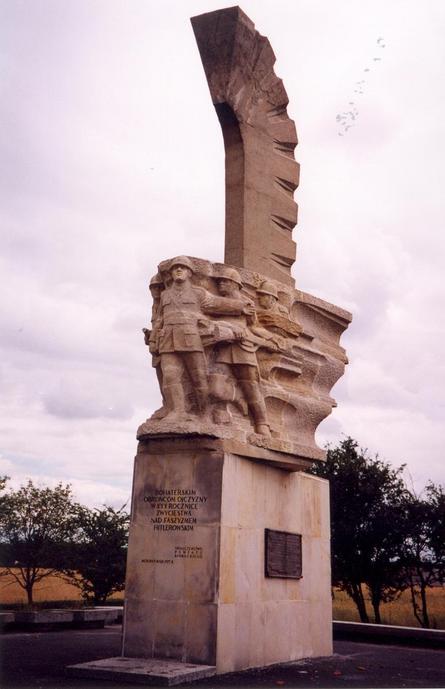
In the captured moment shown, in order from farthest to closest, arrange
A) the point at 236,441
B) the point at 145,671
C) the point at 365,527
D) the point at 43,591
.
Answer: the point at 43,591, the point at 365,527, the point at 236,441, the point at 145,671

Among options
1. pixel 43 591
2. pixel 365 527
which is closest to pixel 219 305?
pixel 365 527

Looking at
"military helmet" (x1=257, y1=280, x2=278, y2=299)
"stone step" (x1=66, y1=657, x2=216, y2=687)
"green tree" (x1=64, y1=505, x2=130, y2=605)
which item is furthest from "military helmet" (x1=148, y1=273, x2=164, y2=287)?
"green tree" (x1=64, y1=505, x2=130, y2=605)

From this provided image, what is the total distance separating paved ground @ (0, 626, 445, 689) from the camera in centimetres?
810

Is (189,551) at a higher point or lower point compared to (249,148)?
lower

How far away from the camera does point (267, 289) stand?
35.2 feet

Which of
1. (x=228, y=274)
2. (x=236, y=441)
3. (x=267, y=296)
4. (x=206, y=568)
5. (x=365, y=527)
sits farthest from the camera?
(x=365, y=527)

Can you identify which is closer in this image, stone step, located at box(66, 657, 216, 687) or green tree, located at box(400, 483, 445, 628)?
stone step, located at box(66, 657, 216, 687)

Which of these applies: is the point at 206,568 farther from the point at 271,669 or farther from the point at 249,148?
the point at 249,148

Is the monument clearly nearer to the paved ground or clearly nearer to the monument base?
the monument base

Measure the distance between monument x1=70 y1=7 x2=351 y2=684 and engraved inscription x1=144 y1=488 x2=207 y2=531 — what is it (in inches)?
0.6

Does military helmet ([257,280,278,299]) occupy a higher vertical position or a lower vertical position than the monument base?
higher

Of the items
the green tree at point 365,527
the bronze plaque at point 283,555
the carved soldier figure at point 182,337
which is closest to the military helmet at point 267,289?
the carved soldier figure at point 182,337

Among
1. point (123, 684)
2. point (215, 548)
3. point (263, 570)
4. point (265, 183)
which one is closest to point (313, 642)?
point (263, 570)

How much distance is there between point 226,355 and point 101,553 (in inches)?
524
